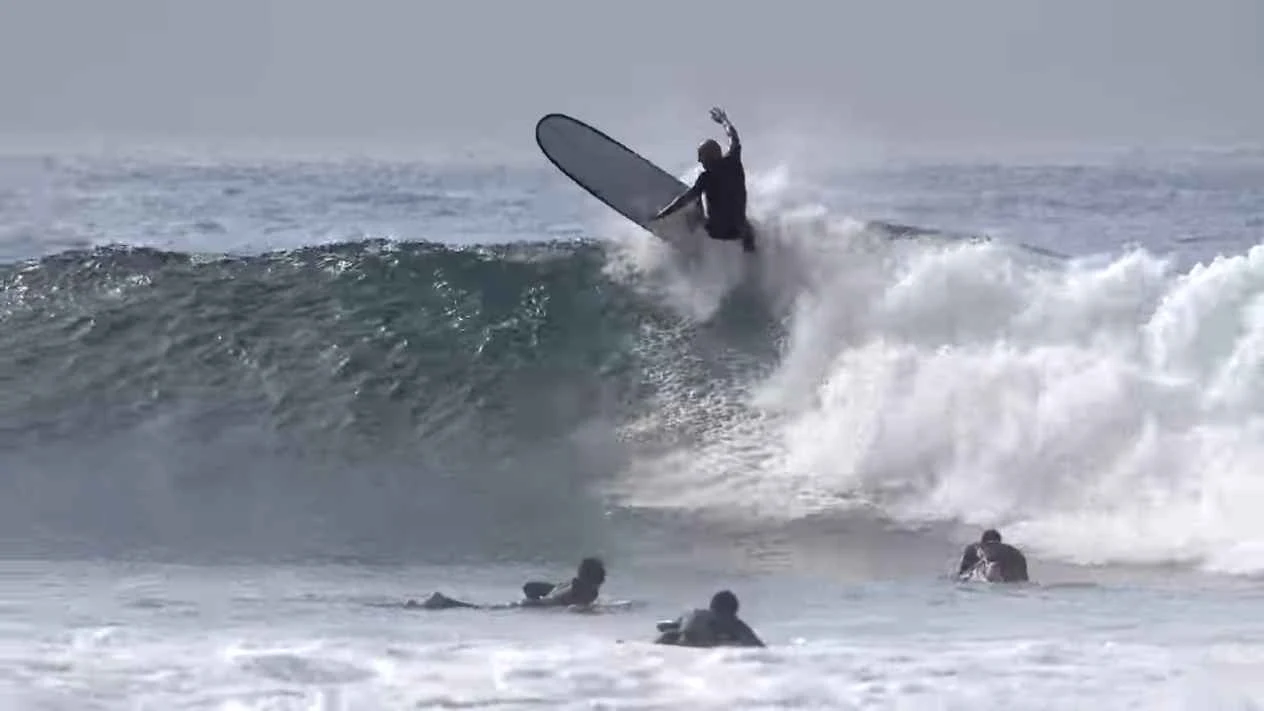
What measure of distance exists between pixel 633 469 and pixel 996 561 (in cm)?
324

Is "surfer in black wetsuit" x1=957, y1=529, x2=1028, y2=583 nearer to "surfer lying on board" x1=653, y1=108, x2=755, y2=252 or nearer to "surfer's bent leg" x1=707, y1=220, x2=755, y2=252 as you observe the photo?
"surfer lying on board" x1=653, y1=108, x2=755, y2=252

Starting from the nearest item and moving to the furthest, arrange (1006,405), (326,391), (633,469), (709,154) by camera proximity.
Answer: (1006,405) → (633,469) → (709,154) → (326,391)

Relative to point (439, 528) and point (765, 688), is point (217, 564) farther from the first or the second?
Result: point (765, 688)

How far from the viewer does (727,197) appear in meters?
13.8

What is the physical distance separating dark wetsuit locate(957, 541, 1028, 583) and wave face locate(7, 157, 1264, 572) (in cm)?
84

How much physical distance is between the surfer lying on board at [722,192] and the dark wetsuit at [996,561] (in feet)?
12.3

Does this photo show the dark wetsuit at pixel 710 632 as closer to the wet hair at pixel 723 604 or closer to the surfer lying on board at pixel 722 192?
the wet hair at pixel 723 604

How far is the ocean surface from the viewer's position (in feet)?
27.8

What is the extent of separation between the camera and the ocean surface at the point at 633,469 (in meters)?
8.48

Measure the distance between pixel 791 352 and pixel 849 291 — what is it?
0.75m

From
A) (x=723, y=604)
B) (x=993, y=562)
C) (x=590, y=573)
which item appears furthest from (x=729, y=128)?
(x=723, y=604)

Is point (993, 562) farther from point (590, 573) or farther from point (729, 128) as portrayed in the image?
point (729, 128)

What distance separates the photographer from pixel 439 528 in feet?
40.3

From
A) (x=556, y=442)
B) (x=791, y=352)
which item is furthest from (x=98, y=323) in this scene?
(x=791, y=352)
